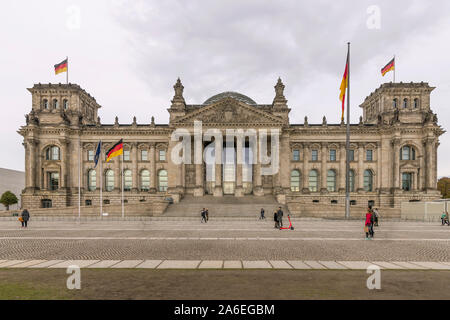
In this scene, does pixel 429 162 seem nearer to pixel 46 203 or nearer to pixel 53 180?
pixel 53 180

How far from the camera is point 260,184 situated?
51.4 meters

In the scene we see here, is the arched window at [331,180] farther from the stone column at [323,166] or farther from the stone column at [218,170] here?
the stone column at [218,170]

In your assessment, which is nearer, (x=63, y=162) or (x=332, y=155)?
(x=63, y=162)

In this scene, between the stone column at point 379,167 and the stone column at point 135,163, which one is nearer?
the stone column at point 379,167

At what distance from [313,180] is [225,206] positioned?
2442 centimetres

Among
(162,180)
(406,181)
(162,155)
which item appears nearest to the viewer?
(406,181)

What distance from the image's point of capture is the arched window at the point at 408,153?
55.1 m

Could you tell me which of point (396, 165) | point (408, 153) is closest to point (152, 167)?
point (396, 165)

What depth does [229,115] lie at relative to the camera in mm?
51219

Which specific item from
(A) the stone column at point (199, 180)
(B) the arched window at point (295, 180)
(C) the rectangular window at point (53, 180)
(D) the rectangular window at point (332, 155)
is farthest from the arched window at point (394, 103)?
(C) the rectangular window at point (53, 180)

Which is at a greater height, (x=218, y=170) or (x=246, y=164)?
(x=246, y=164)

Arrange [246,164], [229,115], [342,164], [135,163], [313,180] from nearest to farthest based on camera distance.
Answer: [229,115]
[246,164]
[342,164]
[135,163]
[313,180]

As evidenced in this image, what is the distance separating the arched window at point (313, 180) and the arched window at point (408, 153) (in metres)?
17.5
